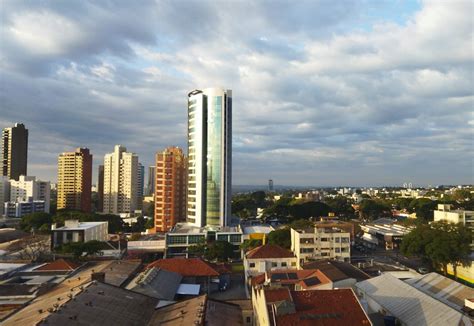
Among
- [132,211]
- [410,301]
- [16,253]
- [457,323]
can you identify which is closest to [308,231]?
[410,301]

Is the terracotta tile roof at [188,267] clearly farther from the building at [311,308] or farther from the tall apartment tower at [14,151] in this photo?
the tall apartment tower at [14,151]

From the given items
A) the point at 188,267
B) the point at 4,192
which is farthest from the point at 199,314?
the point at 4,192

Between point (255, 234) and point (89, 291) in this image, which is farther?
point (255, 234)

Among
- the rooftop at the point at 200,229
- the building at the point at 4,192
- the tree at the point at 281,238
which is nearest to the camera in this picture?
the tree at the point at 281,238

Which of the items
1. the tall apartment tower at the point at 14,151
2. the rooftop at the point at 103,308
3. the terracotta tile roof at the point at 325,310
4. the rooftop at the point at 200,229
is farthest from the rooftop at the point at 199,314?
the tall apartment tower at the point at 14,151

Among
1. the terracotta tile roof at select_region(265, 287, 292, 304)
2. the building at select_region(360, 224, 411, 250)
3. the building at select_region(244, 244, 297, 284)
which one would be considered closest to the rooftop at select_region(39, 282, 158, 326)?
the terracotta tile roof at select_region(265, 287, 292, 304)

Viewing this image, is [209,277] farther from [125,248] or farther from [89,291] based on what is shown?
[125,248]
